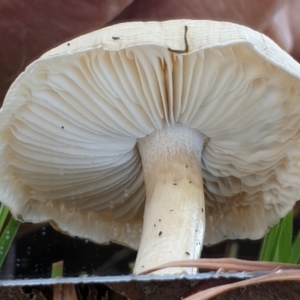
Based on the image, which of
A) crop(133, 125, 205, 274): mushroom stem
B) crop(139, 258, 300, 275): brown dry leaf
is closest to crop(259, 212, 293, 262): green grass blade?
crop(133, 125, 205, 274): mushroom stem

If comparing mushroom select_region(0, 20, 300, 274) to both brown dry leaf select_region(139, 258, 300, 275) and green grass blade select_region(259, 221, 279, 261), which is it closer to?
green grass blade select_region(259, 221, 279, 261)

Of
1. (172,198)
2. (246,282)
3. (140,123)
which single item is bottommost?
(246,282)

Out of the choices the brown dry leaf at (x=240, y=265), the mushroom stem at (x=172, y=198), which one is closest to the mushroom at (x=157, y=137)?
the mushroom stem at (x=172, y=198)

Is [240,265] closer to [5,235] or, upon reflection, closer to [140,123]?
[140,123]

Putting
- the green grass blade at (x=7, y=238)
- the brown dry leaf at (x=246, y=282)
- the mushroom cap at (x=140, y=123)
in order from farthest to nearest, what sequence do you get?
the green grass blade at (x=7, y=238) < the mushroom cap at (x=140, y=123) < the brown dry leaf at (x=246, y=282)

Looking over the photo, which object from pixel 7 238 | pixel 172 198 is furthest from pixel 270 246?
pixel 7 238

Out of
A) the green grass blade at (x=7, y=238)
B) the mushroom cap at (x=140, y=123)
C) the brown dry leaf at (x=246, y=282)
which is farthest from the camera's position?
the green grass blade at (x=7, y=238)

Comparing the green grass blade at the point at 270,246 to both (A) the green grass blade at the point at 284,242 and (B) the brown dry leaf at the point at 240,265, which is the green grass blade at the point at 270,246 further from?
(B) the brown dry leaf at the point at 240,265
